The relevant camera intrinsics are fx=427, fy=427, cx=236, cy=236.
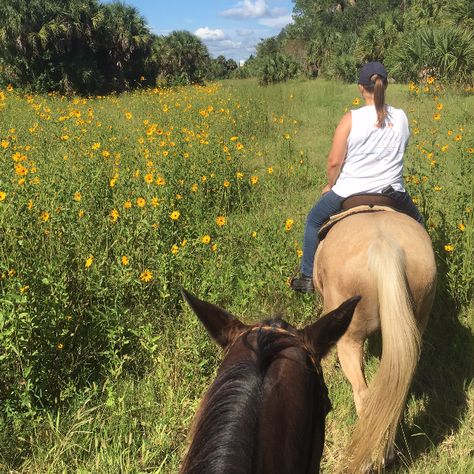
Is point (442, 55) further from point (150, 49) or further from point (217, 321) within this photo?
point (150, 49)

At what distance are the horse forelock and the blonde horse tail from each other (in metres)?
1.20

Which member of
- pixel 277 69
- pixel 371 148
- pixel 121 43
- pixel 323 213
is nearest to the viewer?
pixel 371 148

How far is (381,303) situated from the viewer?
237cm

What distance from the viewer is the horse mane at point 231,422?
910mm

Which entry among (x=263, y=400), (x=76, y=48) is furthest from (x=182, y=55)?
(x=263, y=400)

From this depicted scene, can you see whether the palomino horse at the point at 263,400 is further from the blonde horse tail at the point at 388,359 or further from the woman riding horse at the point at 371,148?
the woman riding horse at the point at 371,148

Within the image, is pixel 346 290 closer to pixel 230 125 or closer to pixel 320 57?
pixel 230 125

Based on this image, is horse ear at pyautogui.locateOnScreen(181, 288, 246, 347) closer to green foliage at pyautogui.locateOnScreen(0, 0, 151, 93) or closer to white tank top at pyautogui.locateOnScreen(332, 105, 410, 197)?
white tank top at pyautogui.locateOnScreen(332, 105, 410, 197)

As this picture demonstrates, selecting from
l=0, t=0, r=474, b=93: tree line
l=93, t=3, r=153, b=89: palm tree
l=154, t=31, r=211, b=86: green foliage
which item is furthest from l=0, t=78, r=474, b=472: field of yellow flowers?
l=154, t=31, r=211, b=86: green foliage

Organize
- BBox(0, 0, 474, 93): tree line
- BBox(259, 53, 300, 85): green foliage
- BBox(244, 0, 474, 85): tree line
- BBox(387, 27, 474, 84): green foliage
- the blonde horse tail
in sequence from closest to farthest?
the blonde horse tail
BBox(387, 27, 474, 84): green foliage
BBox(244, 0, 474, 85): tree line
BBox(0, 0, 474, 93): tree line
BBox(259, 53, 300, 85): green foliage

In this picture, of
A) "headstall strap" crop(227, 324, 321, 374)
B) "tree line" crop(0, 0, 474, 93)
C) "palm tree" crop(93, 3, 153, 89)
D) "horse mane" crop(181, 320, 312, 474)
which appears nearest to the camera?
"horse mane" crop(181, 320, 312, 474)

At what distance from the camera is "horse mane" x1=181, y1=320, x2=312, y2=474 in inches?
35.8

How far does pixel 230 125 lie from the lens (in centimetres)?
917

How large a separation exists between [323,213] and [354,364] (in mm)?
1151
